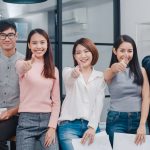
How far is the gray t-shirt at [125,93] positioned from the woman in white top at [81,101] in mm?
89

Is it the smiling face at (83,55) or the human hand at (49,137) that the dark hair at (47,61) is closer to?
the smiling face at (83,55)

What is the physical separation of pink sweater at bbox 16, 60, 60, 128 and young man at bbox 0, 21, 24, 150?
0.09 metres

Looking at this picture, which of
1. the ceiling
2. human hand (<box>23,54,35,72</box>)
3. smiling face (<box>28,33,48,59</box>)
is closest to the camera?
human hand (<box>23,54,35,72</box>)

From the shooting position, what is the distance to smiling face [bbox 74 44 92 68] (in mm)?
1919

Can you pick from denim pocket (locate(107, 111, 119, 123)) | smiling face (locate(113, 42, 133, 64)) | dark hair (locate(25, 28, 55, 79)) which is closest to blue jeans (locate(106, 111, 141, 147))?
denim pocket (locate(107, 111, 119, 123))

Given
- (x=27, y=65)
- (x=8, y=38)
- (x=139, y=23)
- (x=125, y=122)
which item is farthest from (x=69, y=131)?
(x=139, y=23)

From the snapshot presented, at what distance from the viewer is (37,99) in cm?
184

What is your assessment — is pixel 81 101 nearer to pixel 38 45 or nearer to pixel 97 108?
pixel 97 108

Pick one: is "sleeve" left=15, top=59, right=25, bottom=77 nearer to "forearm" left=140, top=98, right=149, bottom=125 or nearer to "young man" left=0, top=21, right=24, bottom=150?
"young man" left=0, top=21, right=24, bottom=150

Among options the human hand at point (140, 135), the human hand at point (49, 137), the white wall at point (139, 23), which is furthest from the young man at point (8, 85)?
the white wall at point (139, 23)

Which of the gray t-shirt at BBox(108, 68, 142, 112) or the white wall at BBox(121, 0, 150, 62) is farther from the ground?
the white wall at BBox(121, 0, 150, 62)

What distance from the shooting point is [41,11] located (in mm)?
4133

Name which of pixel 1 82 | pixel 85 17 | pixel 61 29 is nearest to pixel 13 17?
pixel 61 29

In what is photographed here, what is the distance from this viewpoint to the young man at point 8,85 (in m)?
1.89
